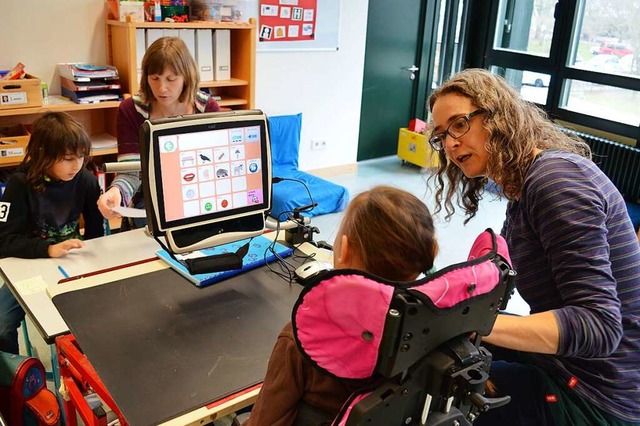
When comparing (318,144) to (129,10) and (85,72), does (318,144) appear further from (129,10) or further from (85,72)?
(85,72)

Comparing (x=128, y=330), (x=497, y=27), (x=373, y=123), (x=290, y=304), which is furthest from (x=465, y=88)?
(x=497, y=27)

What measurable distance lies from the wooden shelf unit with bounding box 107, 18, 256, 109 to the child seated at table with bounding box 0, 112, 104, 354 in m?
1.49

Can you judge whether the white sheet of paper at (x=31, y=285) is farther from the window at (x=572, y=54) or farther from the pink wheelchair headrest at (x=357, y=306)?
the window at (x=572, y=54)

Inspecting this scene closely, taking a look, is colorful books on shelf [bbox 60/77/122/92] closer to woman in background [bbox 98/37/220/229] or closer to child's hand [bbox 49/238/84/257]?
woman in background [bbox 98/37/220/229]

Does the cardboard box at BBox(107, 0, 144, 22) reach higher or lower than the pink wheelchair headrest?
higher

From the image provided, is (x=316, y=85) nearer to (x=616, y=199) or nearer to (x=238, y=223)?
(x=238, y=223)

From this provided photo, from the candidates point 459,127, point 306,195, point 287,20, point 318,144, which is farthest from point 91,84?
point 459,127

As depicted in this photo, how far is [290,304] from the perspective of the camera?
5.11ft

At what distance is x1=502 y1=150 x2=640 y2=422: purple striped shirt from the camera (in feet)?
4.04

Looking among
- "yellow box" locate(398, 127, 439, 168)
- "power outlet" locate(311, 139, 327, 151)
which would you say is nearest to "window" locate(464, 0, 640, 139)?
"yellow box" locate(398, 127, 439, 168)

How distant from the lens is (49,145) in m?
2.01

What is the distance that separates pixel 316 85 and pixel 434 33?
152 cm

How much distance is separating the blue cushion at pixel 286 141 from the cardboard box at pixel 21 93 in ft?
5.73

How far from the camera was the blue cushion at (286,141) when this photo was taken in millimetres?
4539
